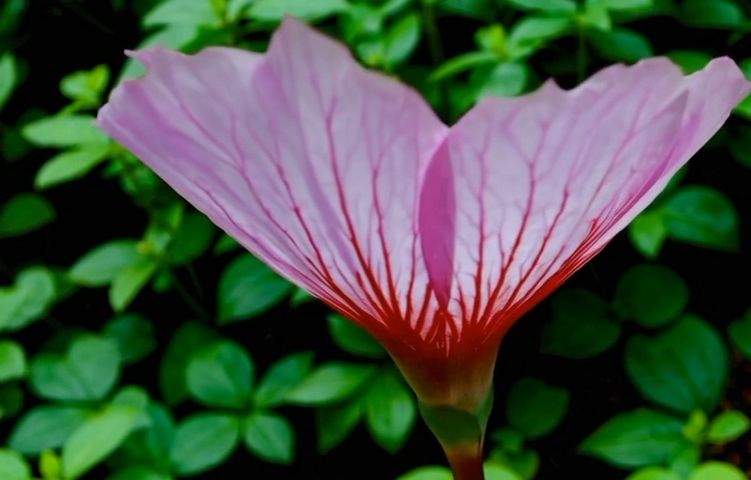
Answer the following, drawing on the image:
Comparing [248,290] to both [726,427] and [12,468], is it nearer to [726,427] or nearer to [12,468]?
[12,468]

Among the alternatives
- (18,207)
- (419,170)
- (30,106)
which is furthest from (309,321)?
(419,170)

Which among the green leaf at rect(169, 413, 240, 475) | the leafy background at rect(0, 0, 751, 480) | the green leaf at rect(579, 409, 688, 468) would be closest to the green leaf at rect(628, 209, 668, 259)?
the leafy background at rect(0, 0, 751, 480)

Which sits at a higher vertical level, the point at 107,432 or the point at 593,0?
the point at 593,0

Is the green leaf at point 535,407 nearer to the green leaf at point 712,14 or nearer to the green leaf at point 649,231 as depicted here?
the green leaf at point 649,231

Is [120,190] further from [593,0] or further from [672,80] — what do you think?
[672,80]

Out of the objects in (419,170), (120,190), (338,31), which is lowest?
(120,190)

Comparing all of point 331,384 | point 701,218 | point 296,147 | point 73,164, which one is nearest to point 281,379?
point 331,384
